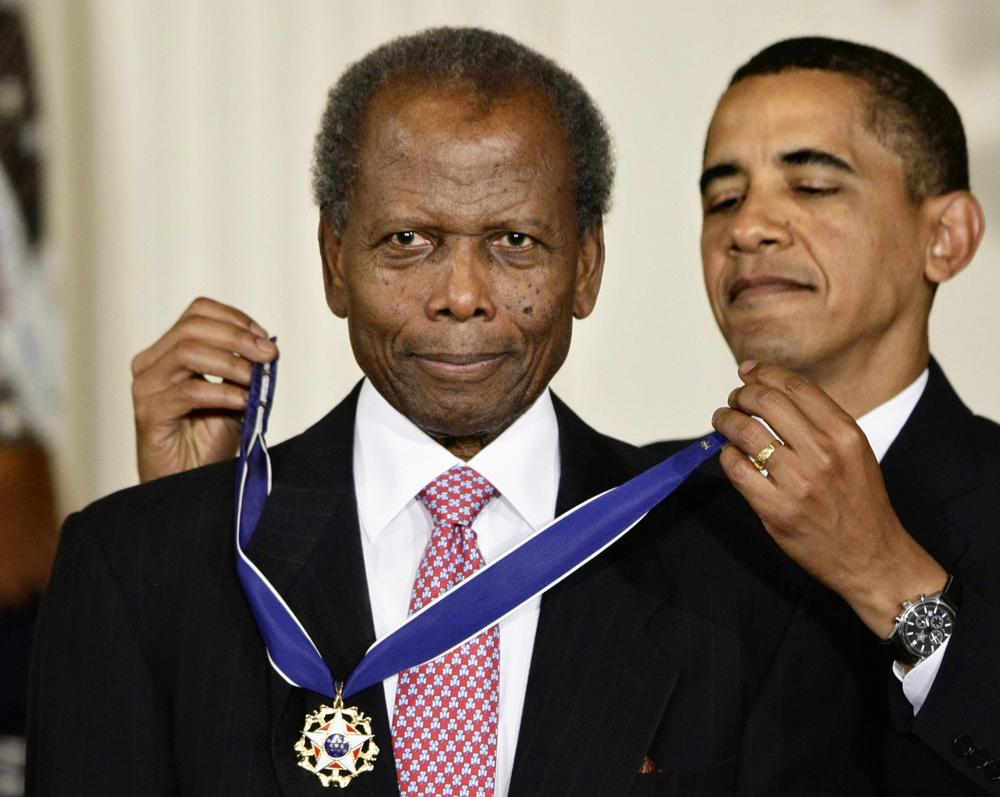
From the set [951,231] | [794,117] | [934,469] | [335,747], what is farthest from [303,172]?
[335,747]

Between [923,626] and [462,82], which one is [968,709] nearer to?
[923,626]

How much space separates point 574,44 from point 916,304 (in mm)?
1829

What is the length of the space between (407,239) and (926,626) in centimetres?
79

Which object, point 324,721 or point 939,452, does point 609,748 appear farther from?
point 939,452

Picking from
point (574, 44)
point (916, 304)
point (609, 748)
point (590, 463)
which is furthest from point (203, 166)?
point (609, 748)

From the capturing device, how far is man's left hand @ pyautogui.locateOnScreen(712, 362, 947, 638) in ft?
6.70

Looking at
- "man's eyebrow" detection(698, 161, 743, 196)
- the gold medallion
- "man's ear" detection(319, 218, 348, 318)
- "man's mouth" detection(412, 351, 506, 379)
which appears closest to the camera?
the gold medallion

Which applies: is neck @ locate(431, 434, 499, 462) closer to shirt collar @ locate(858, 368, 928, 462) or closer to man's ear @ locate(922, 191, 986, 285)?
shirt collar @ locate(858, 368, 928, 462)

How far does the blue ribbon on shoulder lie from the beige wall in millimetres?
2152

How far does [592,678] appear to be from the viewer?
6.39ft

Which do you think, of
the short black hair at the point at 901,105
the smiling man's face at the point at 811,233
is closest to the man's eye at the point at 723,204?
the smiling man's face at the point at 811,233

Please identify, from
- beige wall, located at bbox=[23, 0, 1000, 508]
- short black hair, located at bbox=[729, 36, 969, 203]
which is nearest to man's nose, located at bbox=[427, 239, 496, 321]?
short black hair, located at bbox=[729, 36, 969, 203]

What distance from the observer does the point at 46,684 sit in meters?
1.91

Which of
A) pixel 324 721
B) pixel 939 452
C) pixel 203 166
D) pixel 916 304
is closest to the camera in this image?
pixel 324 721
